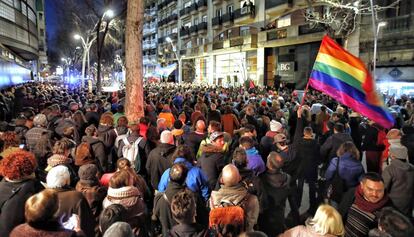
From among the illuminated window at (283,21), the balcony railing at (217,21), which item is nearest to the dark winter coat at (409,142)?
the illuminated window at (283,21)

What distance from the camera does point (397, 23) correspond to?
21.4 meters

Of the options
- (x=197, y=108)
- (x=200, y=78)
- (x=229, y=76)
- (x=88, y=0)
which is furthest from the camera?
(x=200, y=78)

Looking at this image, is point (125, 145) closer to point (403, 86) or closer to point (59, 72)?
point (403, 86)

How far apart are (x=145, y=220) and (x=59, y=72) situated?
85.7 meters

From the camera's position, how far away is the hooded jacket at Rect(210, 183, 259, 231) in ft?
11.6

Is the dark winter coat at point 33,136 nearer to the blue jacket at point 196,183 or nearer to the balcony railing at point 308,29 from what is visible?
the blue jacket at point 196,183

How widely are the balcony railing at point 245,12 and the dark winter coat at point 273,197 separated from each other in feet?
106

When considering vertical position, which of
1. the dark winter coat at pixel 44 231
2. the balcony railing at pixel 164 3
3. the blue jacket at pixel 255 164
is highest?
the balcony railing at pixel 164 3

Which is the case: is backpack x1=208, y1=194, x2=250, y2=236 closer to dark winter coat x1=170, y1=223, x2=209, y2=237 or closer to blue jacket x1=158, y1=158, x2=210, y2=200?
dark winter coat x1=170, y1=223, x2=209, y2=237

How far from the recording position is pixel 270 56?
34.1 meters

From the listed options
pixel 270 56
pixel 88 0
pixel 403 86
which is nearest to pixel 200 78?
pixel 270 56

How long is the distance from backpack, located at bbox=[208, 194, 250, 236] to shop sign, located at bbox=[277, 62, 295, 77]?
28.7 m

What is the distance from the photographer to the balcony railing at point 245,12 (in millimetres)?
34562

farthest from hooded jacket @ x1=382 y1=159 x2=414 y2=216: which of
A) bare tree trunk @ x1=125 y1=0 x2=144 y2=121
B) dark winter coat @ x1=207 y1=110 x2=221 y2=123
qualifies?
bare tree trunk @ x1=125 y1=0 x2=144 y2=121
